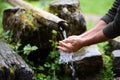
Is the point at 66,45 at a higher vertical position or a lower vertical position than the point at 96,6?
lower

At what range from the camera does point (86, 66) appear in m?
5.21

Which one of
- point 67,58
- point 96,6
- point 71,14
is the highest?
point 96,6

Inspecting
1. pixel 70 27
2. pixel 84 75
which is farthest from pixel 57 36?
pixel 84 75

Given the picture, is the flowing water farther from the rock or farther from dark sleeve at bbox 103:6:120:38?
dark sleeve at bbox 103:6:120:38

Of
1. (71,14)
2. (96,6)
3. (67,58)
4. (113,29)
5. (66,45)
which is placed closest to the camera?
(113,29)

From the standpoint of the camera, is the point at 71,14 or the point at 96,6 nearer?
the point at 71,14

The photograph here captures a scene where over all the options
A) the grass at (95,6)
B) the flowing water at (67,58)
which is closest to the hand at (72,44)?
the flowing water at (67,58)

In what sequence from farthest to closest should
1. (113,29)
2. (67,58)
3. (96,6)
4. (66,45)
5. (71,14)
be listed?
1. (96,6)
2. (71,14)
3. (67,58)
4. (66,45)
5. (113,29)

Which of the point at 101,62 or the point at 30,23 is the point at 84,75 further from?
→ the point at 30,23

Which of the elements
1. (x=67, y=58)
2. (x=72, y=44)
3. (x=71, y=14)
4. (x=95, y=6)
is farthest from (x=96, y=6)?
(x=72, y=44)

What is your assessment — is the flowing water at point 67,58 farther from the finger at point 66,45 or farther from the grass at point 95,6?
the grass at point 95,6

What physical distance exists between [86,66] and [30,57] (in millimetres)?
934

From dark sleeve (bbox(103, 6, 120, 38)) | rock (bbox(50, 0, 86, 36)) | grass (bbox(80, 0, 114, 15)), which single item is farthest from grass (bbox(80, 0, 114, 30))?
dark sleeve (bbox(103, 6, 120, 38))

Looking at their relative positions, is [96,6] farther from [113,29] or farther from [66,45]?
[113,29]
